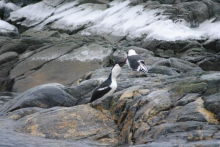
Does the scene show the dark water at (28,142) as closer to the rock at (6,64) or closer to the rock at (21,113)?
the rock at (21,113)

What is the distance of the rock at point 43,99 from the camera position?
30.9 ft

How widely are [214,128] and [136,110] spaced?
169cm

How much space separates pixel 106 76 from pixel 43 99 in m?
2.32

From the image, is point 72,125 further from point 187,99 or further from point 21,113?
point 187,99

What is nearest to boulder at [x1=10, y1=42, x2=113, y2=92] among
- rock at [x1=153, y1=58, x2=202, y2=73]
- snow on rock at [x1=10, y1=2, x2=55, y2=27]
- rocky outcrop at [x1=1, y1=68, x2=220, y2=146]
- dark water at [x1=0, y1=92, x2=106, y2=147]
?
rock at [x1=153, y1=58, x2=202, y2=73]

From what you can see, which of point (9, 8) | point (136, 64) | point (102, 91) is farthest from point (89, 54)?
point (9, 8)

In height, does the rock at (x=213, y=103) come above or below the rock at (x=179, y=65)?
above

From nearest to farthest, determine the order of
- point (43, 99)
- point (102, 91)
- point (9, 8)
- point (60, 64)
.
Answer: point (102, 91)
point (43, 99)
point (60, 64)
point (9, 8)

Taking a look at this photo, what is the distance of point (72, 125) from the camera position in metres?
7.62

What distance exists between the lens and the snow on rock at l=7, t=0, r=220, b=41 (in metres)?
19.3

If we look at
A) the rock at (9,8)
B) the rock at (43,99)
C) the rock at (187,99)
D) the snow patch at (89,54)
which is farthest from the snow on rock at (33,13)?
the rock at (187,99)

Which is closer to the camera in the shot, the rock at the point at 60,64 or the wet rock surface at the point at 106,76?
the wet rock surface at the point at 106,76

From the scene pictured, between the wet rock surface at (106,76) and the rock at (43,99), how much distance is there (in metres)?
0.02

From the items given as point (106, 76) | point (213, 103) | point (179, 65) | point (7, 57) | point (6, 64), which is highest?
point (213, 103)
